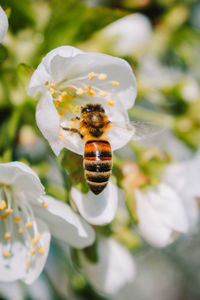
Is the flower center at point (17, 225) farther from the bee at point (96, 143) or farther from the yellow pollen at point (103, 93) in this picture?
the yellow pollen at point (103, 93)

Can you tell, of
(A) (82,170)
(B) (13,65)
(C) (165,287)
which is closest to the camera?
(A) (82,170)

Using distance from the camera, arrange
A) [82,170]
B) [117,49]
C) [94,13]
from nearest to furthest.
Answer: [82,170] < [94,13] < [117,49]

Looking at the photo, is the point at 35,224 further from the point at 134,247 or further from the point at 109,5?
the point at 109,5

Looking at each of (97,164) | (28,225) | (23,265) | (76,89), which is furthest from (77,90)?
(23,265)

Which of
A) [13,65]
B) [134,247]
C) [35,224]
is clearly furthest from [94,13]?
[134,247]

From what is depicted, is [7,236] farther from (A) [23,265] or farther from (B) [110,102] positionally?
(B) [110,102]

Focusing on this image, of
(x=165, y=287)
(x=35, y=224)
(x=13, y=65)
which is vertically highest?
(x=13, y=65)

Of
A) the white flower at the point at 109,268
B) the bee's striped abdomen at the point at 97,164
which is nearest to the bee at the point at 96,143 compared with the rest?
the bee's striped abdomen at the point at 97,164

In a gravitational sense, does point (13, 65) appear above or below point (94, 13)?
below
